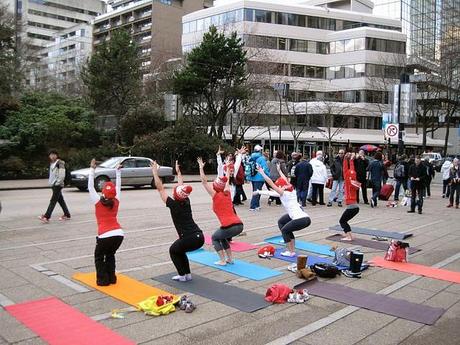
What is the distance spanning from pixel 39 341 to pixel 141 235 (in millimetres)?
5780

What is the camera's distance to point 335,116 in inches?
2447

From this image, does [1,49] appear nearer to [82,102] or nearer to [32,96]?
[32,96]

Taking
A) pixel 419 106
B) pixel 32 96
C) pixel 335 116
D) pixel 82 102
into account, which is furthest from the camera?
pixel 335 116

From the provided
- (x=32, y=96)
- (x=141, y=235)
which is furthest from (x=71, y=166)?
(x=141, y=235)

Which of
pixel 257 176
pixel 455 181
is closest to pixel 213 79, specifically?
pixel 257 176

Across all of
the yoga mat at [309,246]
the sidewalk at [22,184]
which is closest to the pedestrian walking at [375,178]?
the yoga mat at [309,246]

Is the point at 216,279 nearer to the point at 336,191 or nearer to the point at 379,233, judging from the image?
the point at 379,233

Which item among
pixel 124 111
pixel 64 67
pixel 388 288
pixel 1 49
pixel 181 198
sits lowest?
pixel 388 288

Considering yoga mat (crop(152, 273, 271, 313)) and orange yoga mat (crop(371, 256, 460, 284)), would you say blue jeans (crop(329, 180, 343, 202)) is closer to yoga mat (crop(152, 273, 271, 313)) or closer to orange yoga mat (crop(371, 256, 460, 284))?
Answer: orange yoga mat (crop(371, 256, 460, 284))

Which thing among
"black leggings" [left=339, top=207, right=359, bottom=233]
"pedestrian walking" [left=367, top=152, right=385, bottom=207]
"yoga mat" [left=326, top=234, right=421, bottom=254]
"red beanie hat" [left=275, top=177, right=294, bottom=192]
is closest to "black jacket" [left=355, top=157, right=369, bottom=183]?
"pedestrian walking" [left=367, top=152, right=385, bottom=207]

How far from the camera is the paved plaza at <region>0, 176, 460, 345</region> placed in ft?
16.3

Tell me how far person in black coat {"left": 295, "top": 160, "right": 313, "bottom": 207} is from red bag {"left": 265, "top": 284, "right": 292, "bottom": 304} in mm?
10149

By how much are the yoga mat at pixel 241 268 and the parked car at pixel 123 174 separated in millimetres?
12943

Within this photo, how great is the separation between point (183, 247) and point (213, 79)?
29.6 m
